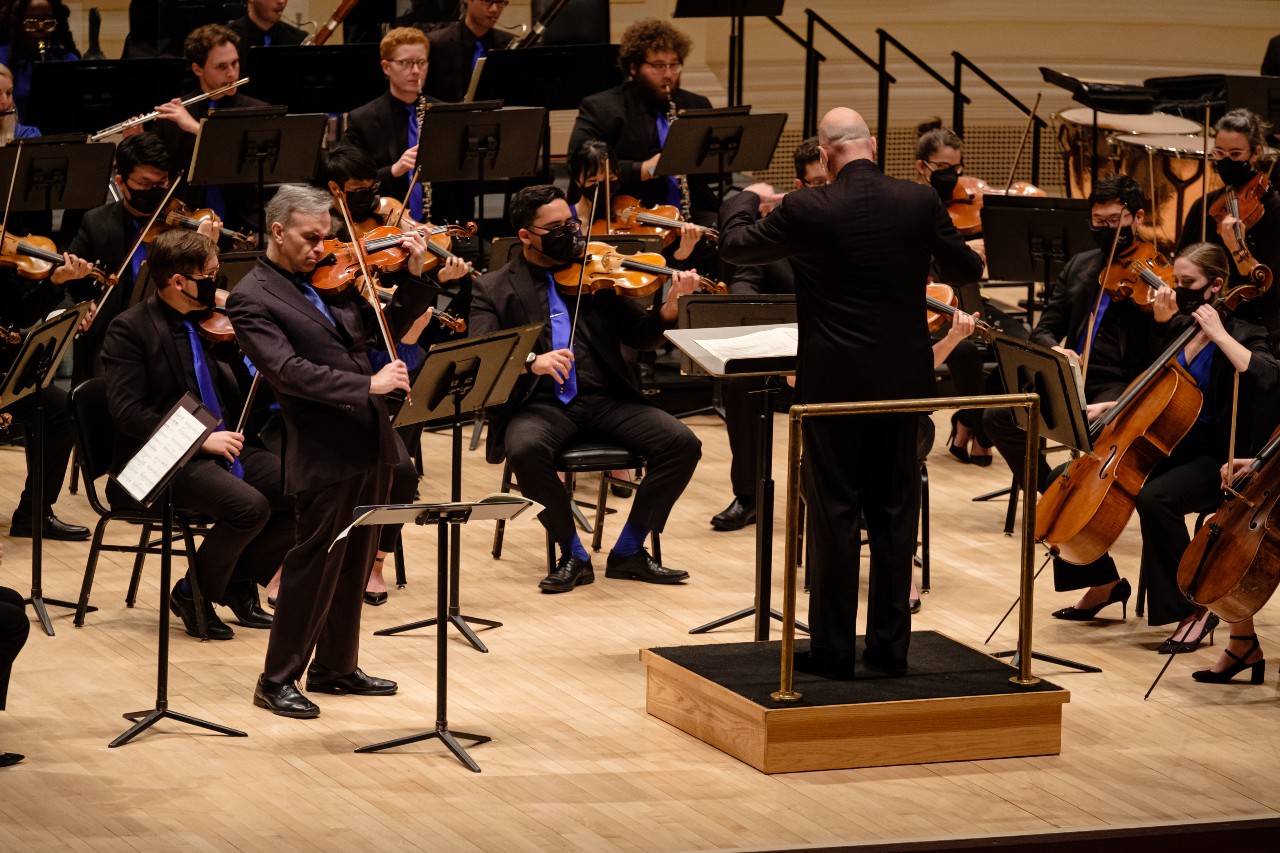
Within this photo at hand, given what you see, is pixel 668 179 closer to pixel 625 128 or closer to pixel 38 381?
pixel 625 128

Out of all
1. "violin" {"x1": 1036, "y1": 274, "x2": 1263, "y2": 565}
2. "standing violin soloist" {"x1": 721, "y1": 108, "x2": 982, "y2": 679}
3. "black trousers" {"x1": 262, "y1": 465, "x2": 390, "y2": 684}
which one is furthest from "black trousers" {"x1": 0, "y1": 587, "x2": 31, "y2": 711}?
"violin" {"x1": 1036, "y1": 274, "x2": 1263, "y2": 565}

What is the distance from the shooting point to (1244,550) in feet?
15.7

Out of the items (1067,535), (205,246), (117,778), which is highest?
(205,246)

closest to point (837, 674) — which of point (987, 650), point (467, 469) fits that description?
point (987, 650)

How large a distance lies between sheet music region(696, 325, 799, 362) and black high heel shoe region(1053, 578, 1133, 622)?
147 cm

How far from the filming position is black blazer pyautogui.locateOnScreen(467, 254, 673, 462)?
6.04 m

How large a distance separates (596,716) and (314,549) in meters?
0.85

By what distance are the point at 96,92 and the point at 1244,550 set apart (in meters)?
4.53

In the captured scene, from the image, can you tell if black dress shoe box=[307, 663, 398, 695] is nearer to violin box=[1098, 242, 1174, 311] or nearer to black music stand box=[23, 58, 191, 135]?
violin box=[1098, 242, 1174, 311]

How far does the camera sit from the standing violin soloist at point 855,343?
4363 millimetres

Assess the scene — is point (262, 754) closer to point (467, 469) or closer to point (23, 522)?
point (23, 522)

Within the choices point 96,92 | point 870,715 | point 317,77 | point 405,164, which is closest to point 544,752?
point 870,715

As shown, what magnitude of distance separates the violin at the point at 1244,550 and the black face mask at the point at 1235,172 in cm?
199

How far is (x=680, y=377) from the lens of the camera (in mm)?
8070
